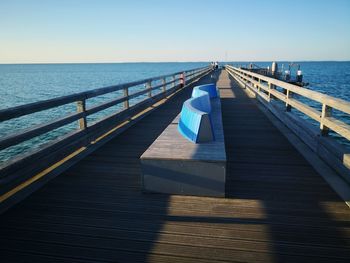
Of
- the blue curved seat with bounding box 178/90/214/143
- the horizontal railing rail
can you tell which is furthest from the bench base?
the horizontal railing rail

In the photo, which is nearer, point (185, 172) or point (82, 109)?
point (185, 172)

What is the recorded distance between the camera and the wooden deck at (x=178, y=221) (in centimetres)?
274

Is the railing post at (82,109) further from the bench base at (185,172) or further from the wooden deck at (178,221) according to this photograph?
the bench base at (185,172)

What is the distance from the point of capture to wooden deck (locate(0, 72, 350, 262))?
2.74 metres

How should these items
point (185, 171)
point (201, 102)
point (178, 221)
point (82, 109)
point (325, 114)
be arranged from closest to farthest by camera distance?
1. point (178, 221)
2. point (185, 171)
3. point (325, 114)
4. point (82, 109)
5. point (201, 102)

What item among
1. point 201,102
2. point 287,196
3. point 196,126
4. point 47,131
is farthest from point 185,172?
point 201,102

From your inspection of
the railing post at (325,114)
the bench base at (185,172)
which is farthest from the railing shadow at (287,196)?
the railing post at (325,114)

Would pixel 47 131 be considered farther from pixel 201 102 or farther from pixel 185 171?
pixel 201 102

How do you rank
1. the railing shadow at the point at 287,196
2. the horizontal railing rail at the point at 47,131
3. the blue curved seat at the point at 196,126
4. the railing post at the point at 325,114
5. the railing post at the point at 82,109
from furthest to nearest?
the railing post at the point at 82,109 → the railing post at the point at 325,114 → the blue curved seat at the point at 196,126 → the horizontal railing rail at the point at 47,131 → the railing shadow at the point at 287,196

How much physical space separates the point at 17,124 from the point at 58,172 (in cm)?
1628

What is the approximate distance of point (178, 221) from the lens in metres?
3.28

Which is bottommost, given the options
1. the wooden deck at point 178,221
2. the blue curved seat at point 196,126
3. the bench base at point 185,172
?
the wooden deck at point 178,221

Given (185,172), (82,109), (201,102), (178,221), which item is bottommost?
(178,221)

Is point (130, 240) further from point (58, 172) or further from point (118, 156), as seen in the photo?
point (118, 156)
